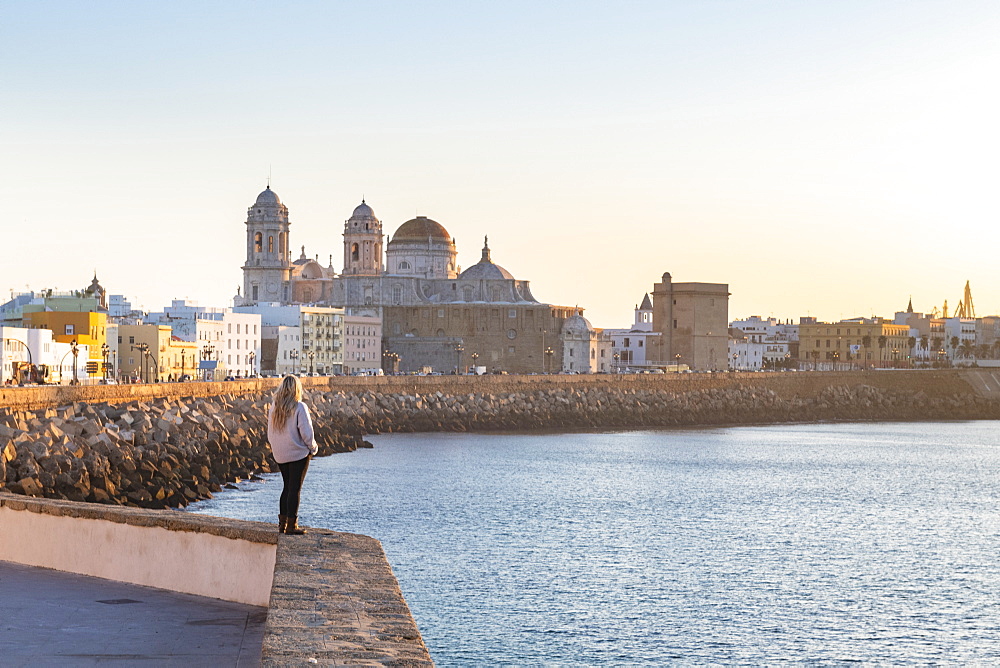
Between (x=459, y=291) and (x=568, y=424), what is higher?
(x=459, y=291)

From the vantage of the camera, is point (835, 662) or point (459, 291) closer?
point (835, 662)

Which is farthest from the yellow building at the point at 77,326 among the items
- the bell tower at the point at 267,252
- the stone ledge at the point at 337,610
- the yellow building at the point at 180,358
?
the stone ledge at the point at 337,610

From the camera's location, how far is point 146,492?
21734 mm

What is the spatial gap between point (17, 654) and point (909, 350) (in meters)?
135

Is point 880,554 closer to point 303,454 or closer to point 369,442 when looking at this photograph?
point 303,454

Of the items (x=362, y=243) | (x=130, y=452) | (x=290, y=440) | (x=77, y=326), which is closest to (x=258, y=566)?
(x=290, y=440)

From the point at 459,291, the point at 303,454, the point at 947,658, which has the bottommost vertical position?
the point at 947,658

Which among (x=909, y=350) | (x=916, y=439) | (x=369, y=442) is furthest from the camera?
(x=909, y=350)

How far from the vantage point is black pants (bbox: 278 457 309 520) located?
764 centimetres

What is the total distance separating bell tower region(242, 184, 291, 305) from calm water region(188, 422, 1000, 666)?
57.4 m

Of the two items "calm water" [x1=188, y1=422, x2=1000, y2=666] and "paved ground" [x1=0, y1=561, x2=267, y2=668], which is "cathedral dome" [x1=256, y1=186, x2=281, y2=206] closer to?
"calm water" [x1=188, y1=422, x2=1000, y2=666]

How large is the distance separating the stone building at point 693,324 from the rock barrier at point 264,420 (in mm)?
21153

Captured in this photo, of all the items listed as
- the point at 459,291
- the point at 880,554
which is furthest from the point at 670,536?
the point at 459,291

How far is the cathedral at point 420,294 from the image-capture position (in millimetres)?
94312
